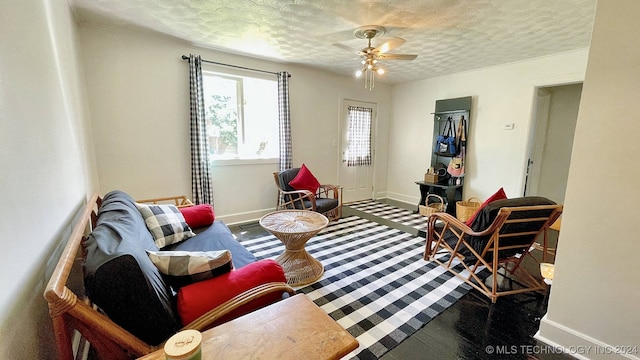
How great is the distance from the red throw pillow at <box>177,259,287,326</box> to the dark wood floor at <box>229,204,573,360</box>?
908mm

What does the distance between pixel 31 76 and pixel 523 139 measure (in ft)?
16.4

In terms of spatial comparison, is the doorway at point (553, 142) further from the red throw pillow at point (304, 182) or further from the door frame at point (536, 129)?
the red throw pillow at point (304, 182)

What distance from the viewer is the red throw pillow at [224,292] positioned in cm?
106

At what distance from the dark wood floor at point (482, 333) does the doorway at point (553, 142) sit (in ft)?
9.52

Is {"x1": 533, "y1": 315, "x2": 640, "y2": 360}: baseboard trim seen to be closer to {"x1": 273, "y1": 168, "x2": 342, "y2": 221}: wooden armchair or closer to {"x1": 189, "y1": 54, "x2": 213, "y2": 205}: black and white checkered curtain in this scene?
{"x1": 273, "y1": 168, "x2": 342, "y2": 221}: wooden armchair

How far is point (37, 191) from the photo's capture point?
42.4 inches

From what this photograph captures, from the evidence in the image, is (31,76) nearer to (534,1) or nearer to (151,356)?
(151,356)

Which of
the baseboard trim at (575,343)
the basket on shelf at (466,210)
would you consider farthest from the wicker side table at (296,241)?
the basket on shelf at (466,210)

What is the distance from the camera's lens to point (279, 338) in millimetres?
816

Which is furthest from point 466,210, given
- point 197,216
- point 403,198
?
point 197,216

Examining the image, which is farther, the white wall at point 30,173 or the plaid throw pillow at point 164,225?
the plaid throw pillow at point 164,225

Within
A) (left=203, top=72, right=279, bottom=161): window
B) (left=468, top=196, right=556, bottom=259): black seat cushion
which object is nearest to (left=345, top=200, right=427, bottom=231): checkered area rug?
(left=468, top=196, right=556, bottom=259): black seat cushion

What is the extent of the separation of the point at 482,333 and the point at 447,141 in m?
3.48

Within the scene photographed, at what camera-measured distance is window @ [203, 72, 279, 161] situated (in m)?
3.66
